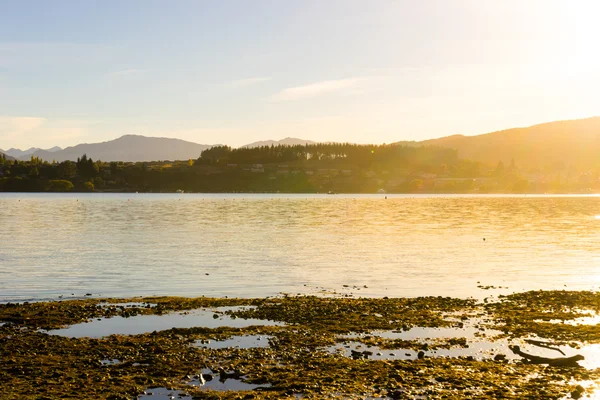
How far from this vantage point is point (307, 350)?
83.8ft

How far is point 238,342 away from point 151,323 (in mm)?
6371

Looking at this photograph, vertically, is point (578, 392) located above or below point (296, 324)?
→ above

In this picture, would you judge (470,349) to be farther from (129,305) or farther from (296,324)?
(129,305)

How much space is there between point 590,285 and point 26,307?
39.7 metres

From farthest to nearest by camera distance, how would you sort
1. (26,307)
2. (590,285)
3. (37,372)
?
(590,285) < (26,307) < (37,372)

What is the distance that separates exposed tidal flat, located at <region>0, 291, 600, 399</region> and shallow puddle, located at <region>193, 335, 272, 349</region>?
51mm

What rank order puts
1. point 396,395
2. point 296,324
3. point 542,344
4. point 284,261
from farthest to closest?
point 284,261, point 296,324, point 542,344, point 396,395

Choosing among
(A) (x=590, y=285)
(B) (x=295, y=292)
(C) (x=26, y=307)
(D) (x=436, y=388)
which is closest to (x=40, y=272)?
(C) (x=26, y=307)

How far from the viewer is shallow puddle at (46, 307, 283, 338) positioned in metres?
29.0

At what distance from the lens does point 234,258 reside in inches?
2441


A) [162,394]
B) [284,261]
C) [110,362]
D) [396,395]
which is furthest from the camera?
[284,261]

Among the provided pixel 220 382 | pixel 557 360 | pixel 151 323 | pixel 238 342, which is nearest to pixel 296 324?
pixel 238 342

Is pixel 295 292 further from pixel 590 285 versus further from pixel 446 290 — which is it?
pixel 590 285

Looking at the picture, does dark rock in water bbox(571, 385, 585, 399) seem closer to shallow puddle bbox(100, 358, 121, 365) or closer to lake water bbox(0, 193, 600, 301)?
shallow puddle bbox(100, 358, 121, 365)
